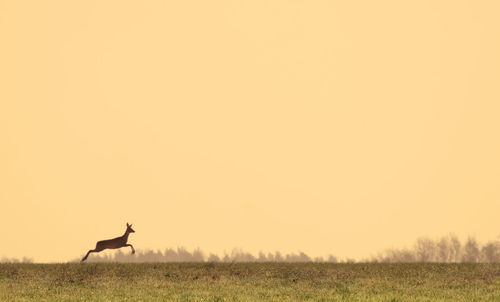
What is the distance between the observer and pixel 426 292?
2886cm

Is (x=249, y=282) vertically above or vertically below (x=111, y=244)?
below

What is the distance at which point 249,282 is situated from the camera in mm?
31938

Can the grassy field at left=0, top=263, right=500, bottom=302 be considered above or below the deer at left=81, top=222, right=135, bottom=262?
below

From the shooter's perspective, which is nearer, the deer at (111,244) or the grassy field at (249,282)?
the grassy field at (249,282)

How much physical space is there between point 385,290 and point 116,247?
15911mm

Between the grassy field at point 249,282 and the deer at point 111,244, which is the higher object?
the deer at point 111,244

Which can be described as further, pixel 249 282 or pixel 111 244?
pixel 111 244

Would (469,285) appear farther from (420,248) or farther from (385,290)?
(420,248)

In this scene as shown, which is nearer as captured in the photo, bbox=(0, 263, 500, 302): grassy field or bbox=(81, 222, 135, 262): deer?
bbox=(0, 263, 500, 302): grassy field

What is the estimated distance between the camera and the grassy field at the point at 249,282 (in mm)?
27469

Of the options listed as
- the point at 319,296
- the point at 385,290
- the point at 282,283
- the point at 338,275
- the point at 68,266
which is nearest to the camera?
the point at 319,296

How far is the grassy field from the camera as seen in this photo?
27469mm

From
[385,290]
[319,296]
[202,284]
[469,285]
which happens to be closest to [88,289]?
[202,284]

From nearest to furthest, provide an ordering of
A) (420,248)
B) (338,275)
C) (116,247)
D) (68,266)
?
1. (338,275)
2. (68,266)
3. (116,247)
4. (420,248)
